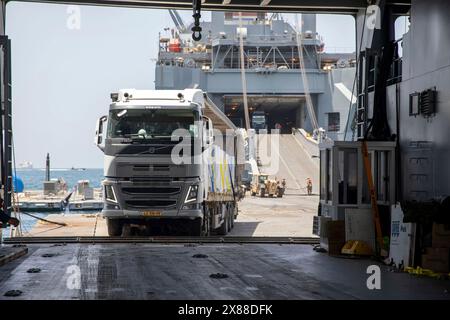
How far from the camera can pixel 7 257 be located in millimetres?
13312

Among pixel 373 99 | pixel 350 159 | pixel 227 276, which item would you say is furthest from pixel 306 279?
pixel 373 99

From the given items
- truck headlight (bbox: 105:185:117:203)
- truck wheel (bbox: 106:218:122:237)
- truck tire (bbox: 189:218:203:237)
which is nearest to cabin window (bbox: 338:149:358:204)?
truck tire (bbox: 189:218:203:237)

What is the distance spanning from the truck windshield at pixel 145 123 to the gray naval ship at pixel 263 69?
5124cm

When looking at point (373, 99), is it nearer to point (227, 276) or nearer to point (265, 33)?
point (227, 276)

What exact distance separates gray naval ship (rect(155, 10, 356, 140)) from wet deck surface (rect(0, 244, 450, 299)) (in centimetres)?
5547

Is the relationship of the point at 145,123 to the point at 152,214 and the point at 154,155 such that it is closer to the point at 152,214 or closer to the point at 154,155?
the point at 154,155

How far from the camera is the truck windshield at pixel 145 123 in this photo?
61.2ft

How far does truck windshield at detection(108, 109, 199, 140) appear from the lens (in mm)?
18656

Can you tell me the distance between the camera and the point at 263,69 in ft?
238

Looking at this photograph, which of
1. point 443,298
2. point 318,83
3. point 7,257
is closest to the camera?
point 443,298

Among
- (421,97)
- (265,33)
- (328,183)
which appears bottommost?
(328,183)

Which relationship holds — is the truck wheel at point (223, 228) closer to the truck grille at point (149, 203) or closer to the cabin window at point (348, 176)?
the truck grille at point (149, 203)

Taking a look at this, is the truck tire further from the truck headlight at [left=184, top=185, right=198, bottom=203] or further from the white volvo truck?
the truck headlight at [left=184, top=185, right=198, bottom=203]
